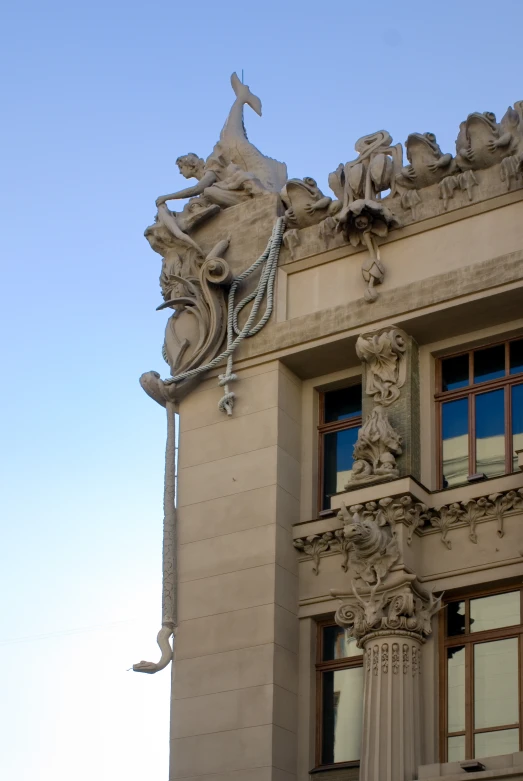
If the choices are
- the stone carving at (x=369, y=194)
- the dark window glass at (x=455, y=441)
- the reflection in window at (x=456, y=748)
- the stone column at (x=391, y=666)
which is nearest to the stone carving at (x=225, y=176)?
the stone carving at (x=369, y=194)

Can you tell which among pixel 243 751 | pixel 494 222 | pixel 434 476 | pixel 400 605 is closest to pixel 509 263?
pixel 494 222

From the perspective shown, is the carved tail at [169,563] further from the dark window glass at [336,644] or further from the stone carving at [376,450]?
the stone carving at [376,450]

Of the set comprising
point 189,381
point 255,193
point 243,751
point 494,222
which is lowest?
point 243,751

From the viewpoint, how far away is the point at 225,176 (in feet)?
88.5

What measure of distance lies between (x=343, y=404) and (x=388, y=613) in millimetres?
4138

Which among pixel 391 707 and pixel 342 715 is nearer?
pixel 391 707

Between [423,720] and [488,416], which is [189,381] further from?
[423,720]

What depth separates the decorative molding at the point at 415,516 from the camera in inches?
862

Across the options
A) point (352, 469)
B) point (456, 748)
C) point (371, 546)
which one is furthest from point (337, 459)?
point (456, 748)

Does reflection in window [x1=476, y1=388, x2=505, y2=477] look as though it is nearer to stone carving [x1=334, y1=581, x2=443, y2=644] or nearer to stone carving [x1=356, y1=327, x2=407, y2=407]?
stone carving [x1=356, y1=327, x2=407, y2=407]

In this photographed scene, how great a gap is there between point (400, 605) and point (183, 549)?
3.76 meters

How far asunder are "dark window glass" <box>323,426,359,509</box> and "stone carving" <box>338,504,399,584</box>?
6.09 feet

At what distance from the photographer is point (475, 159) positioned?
23797mm

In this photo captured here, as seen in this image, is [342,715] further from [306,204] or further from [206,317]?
[306,204]
